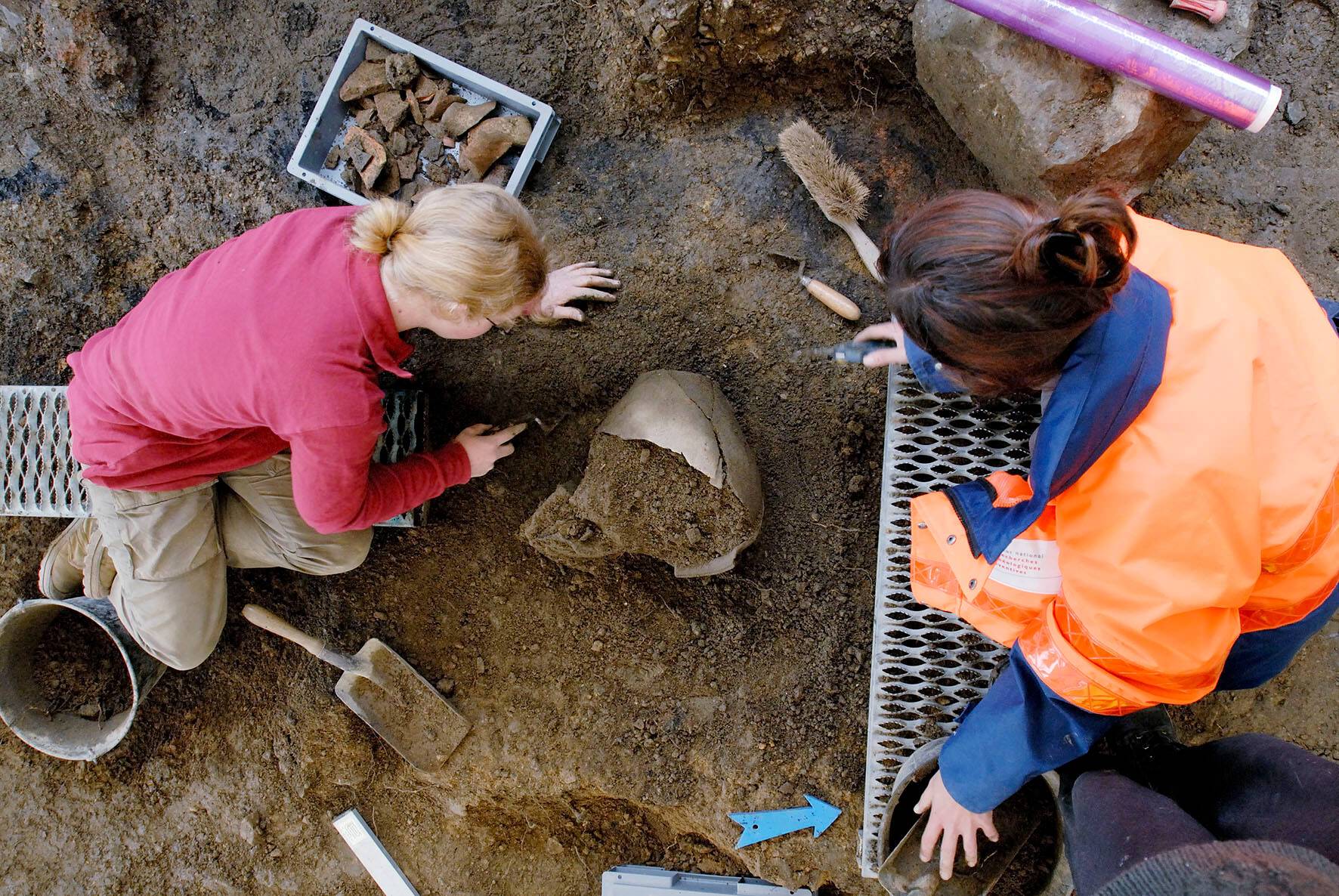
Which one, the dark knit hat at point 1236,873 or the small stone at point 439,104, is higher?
the small stone at point 439,104

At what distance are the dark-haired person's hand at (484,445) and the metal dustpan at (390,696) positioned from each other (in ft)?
1.59

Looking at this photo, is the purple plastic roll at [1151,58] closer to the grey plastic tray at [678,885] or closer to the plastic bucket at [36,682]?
the grey plastic tray at [678,885]

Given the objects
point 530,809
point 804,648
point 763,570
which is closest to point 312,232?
point 763,570

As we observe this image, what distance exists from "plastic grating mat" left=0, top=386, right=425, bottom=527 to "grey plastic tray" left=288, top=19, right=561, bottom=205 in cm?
47

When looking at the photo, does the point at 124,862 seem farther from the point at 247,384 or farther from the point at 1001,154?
the point at 1001,154

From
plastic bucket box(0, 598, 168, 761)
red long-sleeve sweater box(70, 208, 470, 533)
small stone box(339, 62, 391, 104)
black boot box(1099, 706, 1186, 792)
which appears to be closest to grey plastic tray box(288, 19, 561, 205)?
small stone box(339, 62, 391, 104)

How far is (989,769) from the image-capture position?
1359mm

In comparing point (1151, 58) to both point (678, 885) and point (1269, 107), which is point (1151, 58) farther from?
point (678, 885)

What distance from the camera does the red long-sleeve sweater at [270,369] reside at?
1393 mm

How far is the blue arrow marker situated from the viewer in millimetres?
1821

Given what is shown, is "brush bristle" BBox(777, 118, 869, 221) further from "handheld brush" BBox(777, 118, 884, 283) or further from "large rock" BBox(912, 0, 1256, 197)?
"large rock" BBox(912, 0, 1256, 197)

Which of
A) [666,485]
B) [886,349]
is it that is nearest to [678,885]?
[666,485]

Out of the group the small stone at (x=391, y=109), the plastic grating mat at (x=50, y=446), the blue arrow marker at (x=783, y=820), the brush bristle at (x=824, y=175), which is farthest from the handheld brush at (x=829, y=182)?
the blue arrow marker at (x=783, y=820)

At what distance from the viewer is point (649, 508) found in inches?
64.5
